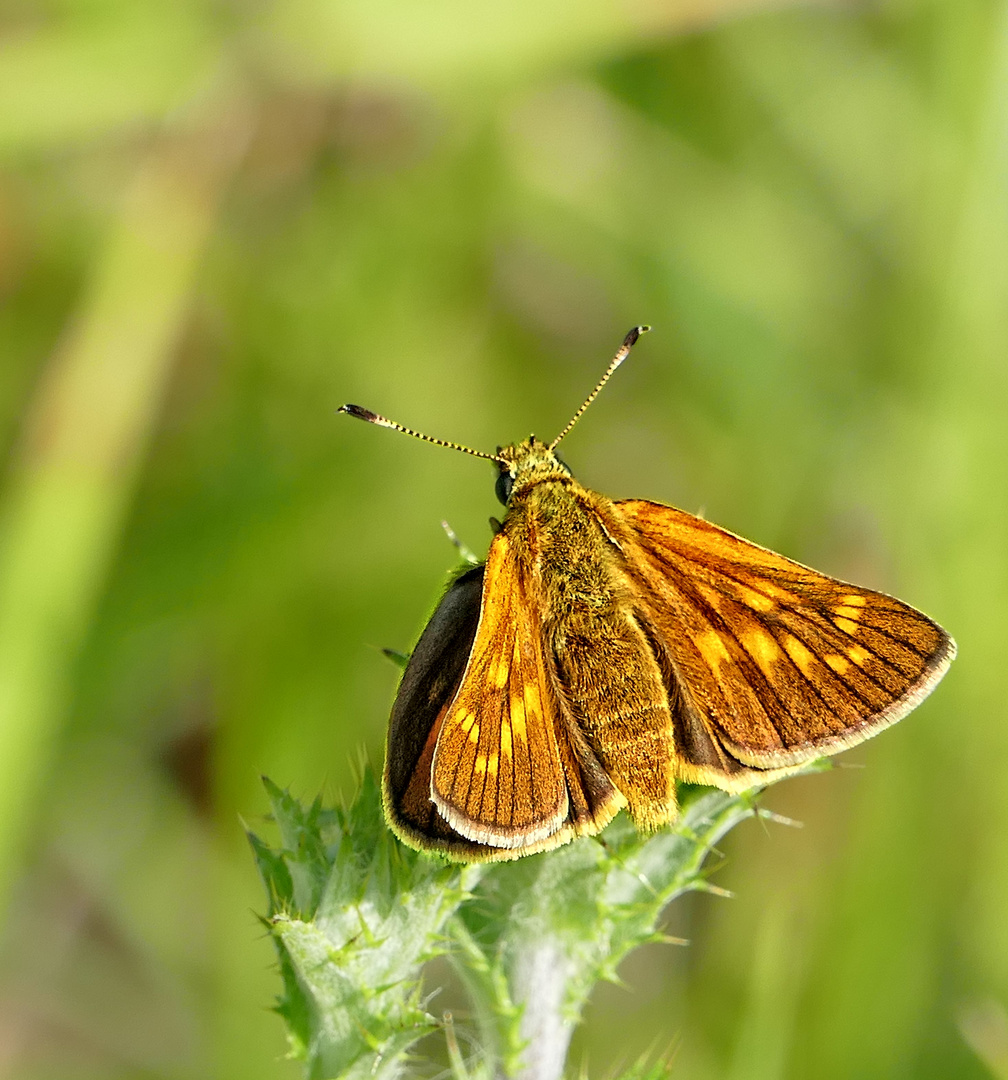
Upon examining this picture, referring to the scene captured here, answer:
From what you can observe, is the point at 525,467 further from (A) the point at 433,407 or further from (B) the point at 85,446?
(A) the point at 433,407

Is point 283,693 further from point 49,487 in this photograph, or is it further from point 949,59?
point 949,59

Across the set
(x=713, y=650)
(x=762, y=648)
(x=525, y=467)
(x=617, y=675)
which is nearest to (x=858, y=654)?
(x=762, y=648)

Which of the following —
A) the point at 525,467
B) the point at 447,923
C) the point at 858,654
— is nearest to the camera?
the point at 447,923

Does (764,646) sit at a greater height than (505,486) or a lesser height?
lesser

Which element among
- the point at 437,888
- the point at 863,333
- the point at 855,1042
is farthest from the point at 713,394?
the point at 437,888

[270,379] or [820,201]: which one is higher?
[820,201]
